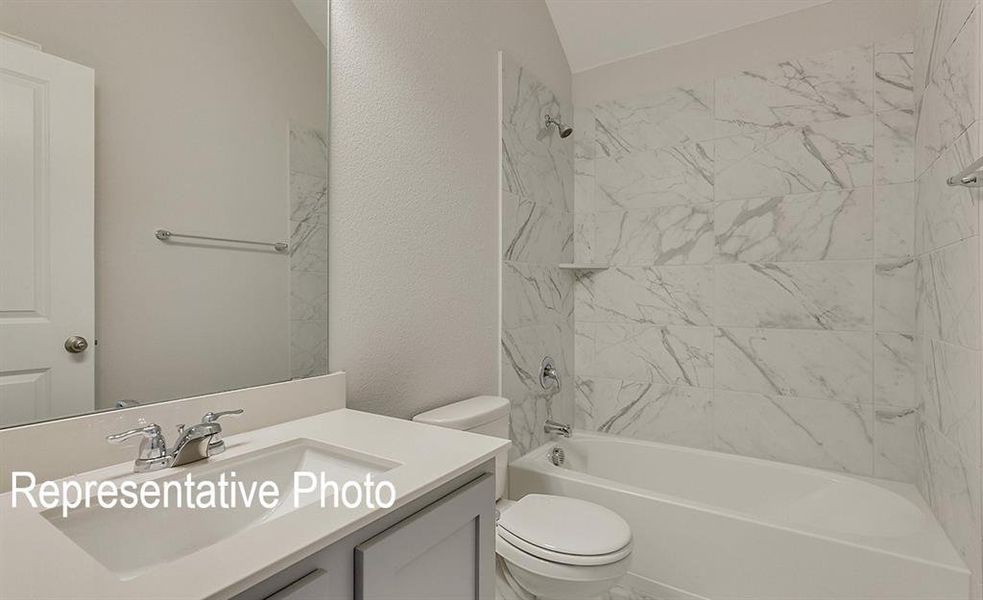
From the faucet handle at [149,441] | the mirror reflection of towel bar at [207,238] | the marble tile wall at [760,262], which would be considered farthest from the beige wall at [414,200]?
the marble tile wall at [760,262]

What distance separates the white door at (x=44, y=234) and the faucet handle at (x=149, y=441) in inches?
4.4

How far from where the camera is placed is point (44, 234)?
0.83 m

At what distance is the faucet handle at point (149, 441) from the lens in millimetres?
875

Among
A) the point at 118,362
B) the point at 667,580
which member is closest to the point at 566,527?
the point at 667,580

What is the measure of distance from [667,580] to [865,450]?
105cm

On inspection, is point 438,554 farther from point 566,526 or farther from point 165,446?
point 566,526

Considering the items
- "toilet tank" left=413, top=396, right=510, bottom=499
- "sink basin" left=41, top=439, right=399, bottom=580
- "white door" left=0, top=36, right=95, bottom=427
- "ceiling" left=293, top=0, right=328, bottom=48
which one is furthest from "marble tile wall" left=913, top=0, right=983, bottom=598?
"white door" left=0, top=36, right=95, bottom=427

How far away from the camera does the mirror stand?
0.82m

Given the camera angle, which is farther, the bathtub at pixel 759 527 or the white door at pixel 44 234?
the bathtub at pixel 759 527

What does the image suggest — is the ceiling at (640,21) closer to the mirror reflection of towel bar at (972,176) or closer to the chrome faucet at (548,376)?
the mirror reflection of towel bar at (972,176)

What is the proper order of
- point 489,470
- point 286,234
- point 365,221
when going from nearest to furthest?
point 489,470
point 286,234
point 365,221

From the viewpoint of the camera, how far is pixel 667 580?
1779mm

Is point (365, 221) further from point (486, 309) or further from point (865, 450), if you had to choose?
point (865, 450)

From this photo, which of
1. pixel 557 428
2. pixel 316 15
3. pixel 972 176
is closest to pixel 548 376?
pixel 557 428
